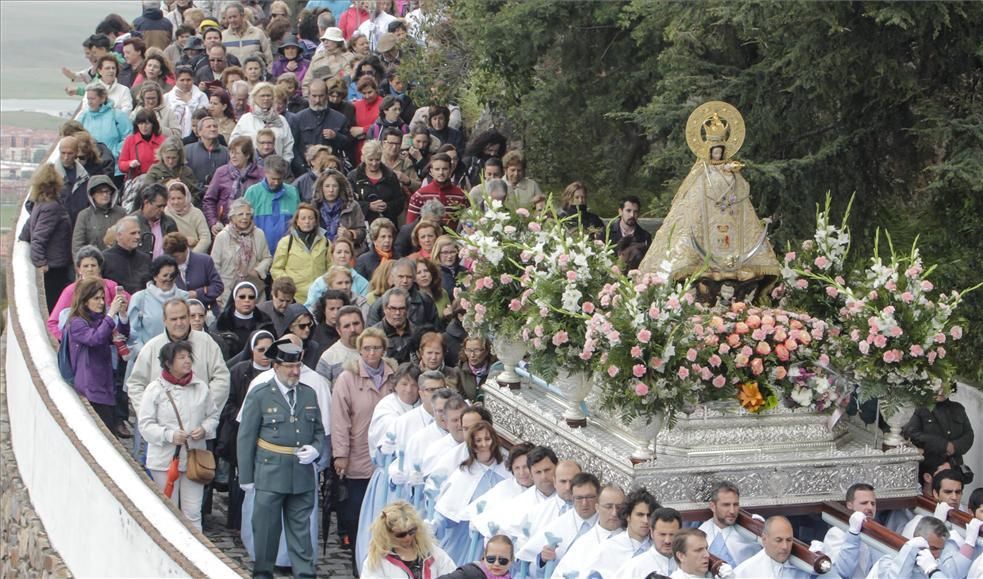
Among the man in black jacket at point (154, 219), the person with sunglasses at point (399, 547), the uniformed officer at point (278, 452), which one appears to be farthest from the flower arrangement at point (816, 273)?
the man in black jacket at point (154, 219)

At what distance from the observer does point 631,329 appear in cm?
Answer: 1176

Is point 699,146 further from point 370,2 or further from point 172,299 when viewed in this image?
point 370,2

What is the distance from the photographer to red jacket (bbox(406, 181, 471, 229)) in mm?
17828

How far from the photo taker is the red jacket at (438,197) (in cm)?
1783

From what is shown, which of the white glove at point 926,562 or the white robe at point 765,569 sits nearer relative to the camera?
the white glove at point 926,562

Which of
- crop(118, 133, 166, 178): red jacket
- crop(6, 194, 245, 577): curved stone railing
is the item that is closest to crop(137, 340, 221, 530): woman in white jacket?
crop(6, 194, 245, 577): curved stone railing

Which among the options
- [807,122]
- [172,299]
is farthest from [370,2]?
[172,299]

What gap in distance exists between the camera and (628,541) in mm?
11070

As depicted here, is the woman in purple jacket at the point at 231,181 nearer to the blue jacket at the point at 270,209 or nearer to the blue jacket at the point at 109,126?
the blue jacket at the point at 270,209

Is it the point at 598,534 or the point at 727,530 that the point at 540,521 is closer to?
the point at 598,534

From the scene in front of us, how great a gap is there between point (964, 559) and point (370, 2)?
1645cm

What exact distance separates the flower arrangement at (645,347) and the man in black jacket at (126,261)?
5078mm

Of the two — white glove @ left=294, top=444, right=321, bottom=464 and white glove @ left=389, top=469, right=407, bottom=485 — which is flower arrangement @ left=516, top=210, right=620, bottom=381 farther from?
white glove @ left=294, top=444, right=321, bottom=464

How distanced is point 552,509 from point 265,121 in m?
8.34
